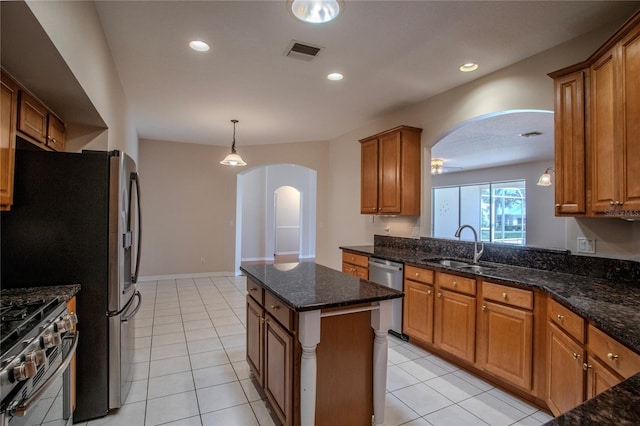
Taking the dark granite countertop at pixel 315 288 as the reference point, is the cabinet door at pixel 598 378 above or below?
below

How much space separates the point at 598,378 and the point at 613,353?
0.23 metres

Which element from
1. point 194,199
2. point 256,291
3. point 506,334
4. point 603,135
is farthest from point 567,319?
point 194,199

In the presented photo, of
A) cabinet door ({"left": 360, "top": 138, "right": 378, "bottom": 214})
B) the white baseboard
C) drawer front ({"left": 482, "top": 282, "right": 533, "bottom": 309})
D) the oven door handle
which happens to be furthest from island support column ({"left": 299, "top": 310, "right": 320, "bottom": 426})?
the white baseboard

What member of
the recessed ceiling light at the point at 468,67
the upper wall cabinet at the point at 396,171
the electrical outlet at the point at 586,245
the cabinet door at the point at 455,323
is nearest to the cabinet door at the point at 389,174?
the upper wall cabinet at the point at 396,171

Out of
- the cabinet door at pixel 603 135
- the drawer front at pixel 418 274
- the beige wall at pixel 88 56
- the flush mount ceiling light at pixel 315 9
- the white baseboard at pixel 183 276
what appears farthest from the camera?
the white baseboard at pixel 183 276

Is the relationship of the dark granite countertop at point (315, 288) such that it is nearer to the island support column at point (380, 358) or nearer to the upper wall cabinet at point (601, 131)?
the island support column at point (380, 358)

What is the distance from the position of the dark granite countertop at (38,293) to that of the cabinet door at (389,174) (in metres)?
3.17

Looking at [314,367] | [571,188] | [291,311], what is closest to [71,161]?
[291,311]

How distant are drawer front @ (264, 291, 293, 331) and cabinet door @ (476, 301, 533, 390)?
65.3 inches

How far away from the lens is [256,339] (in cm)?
240

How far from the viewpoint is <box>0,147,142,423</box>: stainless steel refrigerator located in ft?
6.47

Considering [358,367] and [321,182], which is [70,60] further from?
[321,182]

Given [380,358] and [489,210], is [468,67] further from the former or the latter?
[489,210]

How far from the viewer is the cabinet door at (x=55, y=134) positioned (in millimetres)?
2412
